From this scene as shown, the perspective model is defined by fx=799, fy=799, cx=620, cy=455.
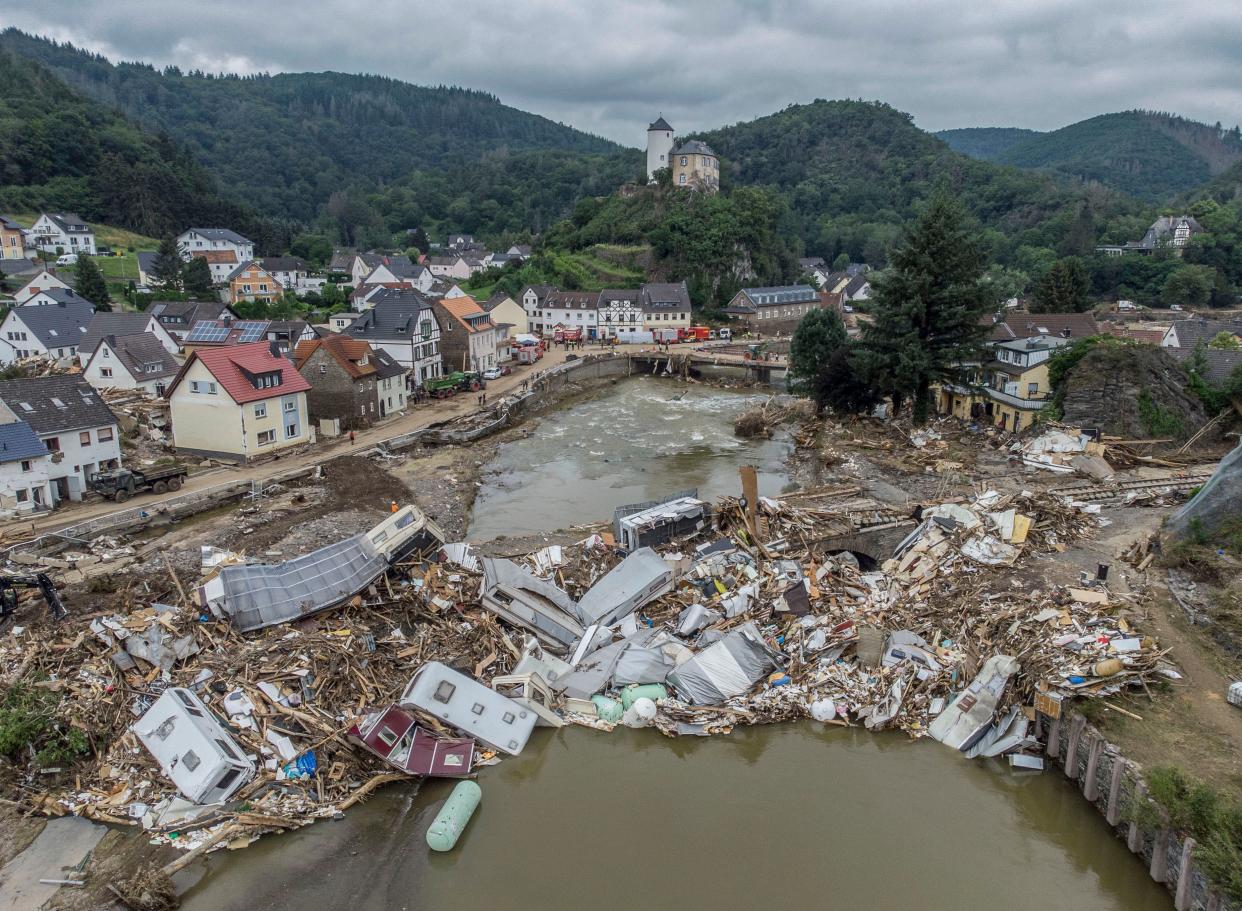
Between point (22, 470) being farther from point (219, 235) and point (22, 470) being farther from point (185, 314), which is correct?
point (219, 235)

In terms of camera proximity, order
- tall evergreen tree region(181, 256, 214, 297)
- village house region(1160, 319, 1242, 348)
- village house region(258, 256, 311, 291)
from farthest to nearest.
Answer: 1. village house region(258, 256, 311, 291)
2. tall evergreen tree region(181, 256, 214, 297)
3. village house region(1160, 319, 1242, 348)

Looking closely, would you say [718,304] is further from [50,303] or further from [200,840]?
[200,840]

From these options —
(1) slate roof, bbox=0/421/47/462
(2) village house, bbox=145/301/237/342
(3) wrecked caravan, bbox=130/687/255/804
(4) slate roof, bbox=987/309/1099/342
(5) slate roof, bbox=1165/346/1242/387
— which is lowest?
(3) wrecked caravan, bbox=130/687/255/804

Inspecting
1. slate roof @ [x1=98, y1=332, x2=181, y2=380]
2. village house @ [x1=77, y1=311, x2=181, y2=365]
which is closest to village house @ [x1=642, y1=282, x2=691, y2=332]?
A: village house @ [x1=77, y1=311, x2=181, y2=365]

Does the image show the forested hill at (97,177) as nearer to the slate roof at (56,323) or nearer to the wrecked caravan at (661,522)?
the slate roof at (56,323)

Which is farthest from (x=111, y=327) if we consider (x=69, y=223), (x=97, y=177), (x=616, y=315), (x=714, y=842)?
(x=97, y=177)

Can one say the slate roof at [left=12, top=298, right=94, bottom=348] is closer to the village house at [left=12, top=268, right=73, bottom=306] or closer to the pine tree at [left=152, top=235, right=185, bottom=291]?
the village house at [left=12, top=268, right=73, bottom=306]

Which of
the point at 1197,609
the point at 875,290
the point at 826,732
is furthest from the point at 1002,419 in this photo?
the point at 826,732
